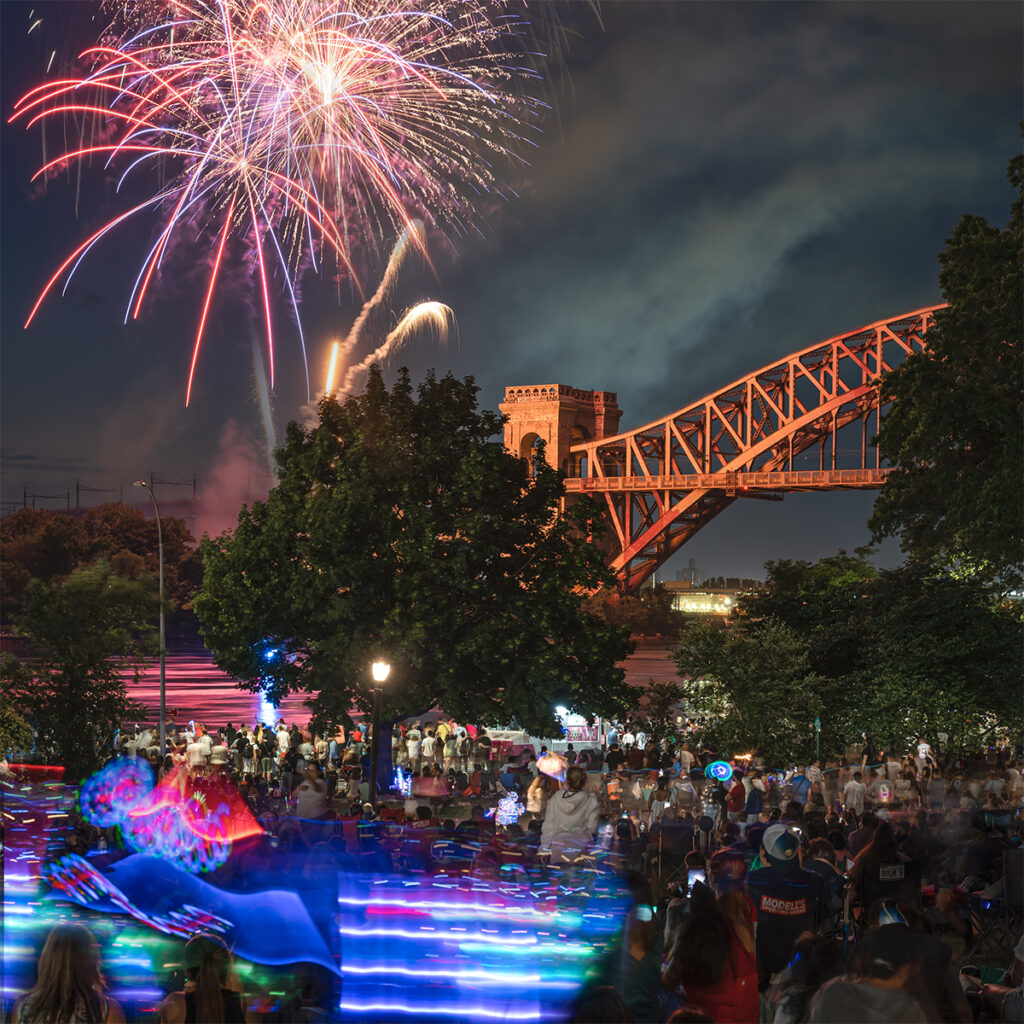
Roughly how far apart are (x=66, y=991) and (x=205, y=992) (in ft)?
3.52

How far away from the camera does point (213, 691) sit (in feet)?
175

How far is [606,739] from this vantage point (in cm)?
2666

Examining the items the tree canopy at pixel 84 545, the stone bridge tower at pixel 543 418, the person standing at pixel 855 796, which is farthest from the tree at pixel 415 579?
the tree canopy at pixel 84 545

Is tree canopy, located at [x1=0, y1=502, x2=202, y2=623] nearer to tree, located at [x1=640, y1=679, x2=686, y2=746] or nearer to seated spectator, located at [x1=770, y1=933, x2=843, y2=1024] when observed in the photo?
tree, located at [x1=640, y1=679, x2=686, y2=746]

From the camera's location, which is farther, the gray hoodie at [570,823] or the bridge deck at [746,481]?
the bridge deck at [746,481]

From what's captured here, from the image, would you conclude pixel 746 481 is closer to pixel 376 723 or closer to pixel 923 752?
pixel 923 752

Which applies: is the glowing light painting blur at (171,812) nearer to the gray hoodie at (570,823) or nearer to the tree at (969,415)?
the gray hoodie at (570,823)

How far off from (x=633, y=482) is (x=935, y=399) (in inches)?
2077

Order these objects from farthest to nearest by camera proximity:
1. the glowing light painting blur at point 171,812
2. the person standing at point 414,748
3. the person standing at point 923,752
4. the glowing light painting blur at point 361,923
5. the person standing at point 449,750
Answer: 1. the person standing at point 449,750
2. the person standing at point 414,748
3. the person standing at point 923,752
4. the glowing light painting blur at point 171,812
5. the glowing light painting blur at point 361,923

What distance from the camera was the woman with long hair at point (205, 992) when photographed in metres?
5.31

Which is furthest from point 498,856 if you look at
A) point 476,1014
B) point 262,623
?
point 262,623

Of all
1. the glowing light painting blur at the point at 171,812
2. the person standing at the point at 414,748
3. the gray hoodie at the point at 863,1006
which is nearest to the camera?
the gray hoodie at the point at 863,1006

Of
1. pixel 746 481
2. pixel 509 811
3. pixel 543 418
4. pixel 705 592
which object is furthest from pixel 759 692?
pixel 705 592

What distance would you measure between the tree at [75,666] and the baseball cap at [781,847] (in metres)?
12.1
